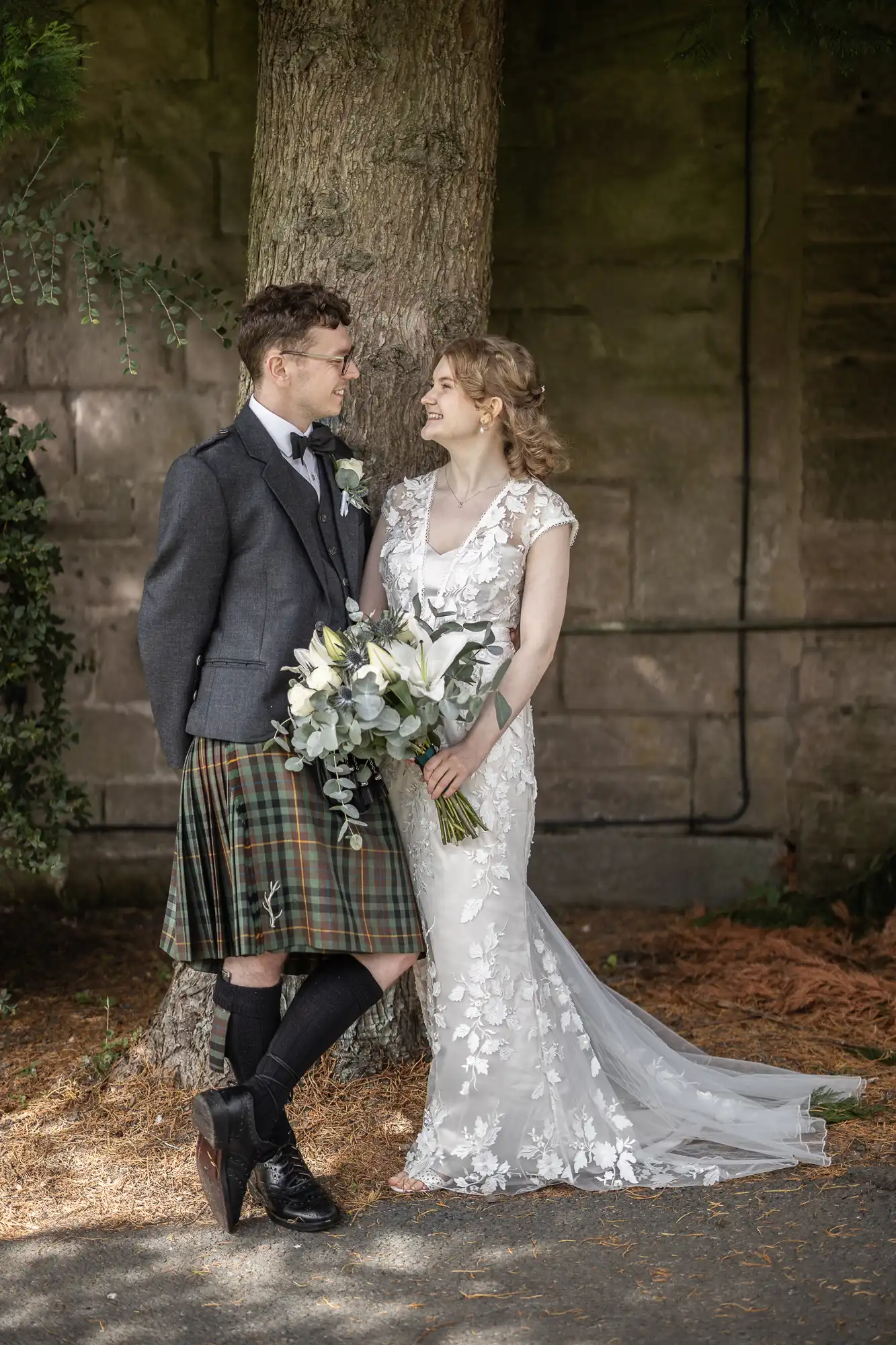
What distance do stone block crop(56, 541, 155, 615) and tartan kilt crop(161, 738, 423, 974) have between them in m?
2.79

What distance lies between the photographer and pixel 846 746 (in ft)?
19.9

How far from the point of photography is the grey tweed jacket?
328 centimetres

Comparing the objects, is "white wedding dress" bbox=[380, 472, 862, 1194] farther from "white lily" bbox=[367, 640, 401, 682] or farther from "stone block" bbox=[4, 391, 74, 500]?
"stone block" bbox=[4, 391, 74, 500]

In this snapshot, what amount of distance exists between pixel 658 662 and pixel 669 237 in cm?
176

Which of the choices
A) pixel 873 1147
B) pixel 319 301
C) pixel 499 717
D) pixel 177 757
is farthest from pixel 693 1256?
pixel 319 301

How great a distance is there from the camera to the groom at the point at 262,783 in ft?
10.8

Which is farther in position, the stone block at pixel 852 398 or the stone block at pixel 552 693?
the stone block at pixel 552 693

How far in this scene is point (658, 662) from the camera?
20.0ft

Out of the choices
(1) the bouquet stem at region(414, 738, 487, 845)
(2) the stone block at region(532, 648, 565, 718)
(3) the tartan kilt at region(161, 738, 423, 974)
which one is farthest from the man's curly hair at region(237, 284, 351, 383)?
(2) the stone block at region(532, 648, 565, 718)

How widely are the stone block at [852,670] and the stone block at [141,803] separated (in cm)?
272

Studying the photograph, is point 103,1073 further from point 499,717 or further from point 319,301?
point 319,301

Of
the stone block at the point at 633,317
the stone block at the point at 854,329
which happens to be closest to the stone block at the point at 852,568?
the stone block at the point at 854,329

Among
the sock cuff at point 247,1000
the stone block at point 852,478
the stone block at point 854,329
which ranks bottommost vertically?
the sock cuff at point 247,1000

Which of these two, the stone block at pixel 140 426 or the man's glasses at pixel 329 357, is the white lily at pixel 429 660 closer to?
the man's glasses at pixel 329 357
